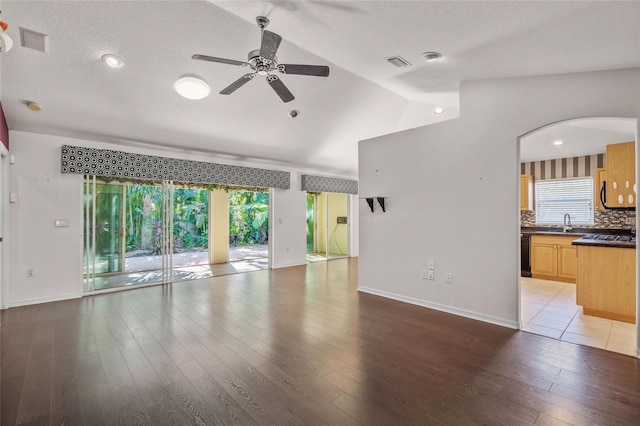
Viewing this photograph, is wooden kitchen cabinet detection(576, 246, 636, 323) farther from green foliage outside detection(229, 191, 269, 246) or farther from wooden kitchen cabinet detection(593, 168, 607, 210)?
green foliage outside detection(229, 191, 269, 246)

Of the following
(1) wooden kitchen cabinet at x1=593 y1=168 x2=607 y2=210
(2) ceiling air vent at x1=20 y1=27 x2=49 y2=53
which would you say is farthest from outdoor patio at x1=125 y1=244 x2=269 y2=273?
(1) wooden kitchen cabinet at x1=593 y1=168 x2=607 y2=210

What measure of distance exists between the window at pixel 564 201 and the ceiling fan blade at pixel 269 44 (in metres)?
6.42

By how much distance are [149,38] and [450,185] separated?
386 cm

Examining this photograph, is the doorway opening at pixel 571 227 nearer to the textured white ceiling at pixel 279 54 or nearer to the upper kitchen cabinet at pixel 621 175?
the upper kitchen cabinet at pixel 621 175

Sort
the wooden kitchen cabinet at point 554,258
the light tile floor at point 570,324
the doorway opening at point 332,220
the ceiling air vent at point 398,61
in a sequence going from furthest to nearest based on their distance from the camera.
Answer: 1. the doorway opening at point 332,220
2. the wooden kitchen cabinet at point 554,258
3. the ceiling air vent at point 398,61
4. the light tile floor at point 570,324

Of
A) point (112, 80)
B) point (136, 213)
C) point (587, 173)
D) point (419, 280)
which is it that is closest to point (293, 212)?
point (136, 213)

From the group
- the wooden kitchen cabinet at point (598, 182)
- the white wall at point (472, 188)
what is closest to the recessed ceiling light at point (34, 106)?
the white wall at point (472, 188)

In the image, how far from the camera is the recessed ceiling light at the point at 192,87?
3.69 m

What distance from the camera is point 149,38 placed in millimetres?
3025

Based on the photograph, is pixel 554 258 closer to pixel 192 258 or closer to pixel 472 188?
pixel 472 188

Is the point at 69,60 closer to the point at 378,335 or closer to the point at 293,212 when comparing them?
Result: the point at 378,335

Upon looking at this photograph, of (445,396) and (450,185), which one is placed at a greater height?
(450,185)

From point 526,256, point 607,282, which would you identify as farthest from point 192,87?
point 526,256

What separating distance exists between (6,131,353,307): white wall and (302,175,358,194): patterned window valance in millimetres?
4318
